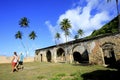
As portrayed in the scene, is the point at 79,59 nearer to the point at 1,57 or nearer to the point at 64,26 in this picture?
the point at 64,26

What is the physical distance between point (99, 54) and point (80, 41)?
17.3ft

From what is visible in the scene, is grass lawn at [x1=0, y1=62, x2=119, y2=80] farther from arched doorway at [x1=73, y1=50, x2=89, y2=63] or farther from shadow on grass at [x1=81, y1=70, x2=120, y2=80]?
arched doorway at [x1=73, y1=50, x2=89, y2=63]

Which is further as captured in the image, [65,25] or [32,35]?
[32,35]

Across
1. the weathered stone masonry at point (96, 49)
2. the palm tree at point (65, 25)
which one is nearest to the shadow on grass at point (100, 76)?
the weathered stone masonry at point (96, 49)

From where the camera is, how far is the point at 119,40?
21.6m

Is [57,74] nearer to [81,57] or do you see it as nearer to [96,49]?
[96,49]

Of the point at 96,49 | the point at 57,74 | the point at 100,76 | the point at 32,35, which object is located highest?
the point at 32,35

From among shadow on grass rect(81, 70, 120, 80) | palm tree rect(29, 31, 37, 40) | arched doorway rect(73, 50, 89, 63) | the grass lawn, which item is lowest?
shadow on grass rect(81, 70, 120, 80)

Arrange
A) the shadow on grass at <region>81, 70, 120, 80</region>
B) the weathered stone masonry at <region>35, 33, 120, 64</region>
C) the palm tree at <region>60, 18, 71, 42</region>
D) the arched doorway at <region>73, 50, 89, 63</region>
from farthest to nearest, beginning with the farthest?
the palm tree at <region>60, 18, 71, 42</region> → the arched doorway at <region>73, 50, 89, 63</region> → the weathered stone masonry at <region>35, 33, 120, 64</region> → the shadow on grass at <region>81, 70, 120, 80</region>

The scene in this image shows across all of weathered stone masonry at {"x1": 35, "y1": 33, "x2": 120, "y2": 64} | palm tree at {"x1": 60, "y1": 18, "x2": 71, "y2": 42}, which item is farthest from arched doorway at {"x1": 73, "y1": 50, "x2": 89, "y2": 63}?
palm tree at {"x1": 60, "y1": 18, "x2": 71, "y2": 42}

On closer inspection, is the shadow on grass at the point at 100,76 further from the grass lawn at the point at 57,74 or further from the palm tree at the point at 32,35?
the palm tree at the point at 32,35

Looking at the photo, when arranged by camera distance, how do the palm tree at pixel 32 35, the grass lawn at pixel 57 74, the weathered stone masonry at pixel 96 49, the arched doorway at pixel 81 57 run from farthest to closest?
1. the palm tree at pixel 32 35
2. the arched doorway at pixel 81 57
3. the weathered stone masonry at pixel 96 49
4. the grass lawn at pixel 57 74

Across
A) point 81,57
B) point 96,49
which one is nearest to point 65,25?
point 81,57

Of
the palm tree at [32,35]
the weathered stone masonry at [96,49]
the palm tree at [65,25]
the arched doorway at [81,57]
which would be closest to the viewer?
the weathered stone masonry at [96,49]
